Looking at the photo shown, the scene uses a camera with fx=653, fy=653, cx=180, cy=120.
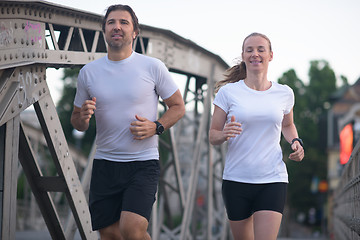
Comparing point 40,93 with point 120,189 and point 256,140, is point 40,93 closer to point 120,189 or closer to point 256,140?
point 120,189

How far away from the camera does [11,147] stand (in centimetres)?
578

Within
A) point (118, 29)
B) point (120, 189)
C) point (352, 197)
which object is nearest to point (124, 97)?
point (118, 29)

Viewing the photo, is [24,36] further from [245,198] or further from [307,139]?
[307,139]

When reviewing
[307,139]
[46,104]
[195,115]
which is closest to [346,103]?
[307,139]

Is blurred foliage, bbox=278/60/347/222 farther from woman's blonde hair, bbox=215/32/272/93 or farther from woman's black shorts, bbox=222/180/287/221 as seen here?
woman's black shorts, bbox=222/180/287/221

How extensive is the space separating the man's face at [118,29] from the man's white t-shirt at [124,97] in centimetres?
13

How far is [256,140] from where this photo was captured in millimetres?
4754

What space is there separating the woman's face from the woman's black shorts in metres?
0.89

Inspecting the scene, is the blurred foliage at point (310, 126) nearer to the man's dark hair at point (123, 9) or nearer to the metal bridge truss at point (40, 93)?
the metal bridge truss at point (40, 93)

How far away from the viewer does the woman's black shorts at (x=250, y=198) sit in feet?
15.4

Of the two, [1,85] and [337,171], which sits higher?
[1,85]

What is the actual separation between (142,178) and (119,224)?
1.20ft

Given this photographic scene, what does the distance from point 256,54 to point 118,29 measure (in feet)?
3.53

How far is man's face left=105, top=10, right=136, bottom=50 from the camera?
454 centimetres
